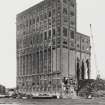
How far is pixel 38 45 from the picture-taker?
112m

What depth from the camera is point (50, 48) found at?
104m

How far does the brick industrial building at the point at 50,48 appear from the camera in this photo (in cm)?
10019

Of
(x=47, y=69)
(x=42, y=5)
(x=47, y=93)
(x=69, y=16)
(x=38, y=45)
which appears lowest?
(x=47, y=93)

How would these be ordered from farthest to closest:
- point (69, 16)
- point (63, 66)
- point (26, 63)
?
point (26, 63) → point (69, 16) → point (63, 66)

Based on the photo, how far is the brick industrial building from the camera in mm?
100188

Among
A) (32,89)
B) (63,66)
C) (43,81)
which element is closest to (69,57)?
(63,66)

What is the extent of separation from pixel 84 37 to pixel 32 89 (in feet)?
122

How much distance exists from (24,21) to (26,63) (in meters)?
23.1

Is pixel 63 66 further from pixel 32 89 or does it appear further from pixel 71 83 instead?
pixel 32 89

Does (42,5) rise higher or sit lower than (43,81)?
higher

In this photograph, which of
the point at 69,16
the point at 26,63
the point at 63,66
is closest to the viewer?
the point at 63,66

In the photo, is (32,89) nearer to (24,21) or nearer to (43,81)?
(43,81)

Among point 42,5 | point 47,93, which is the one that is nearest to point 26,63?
point 47,93

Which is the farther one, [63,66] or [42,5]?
[42,5]
